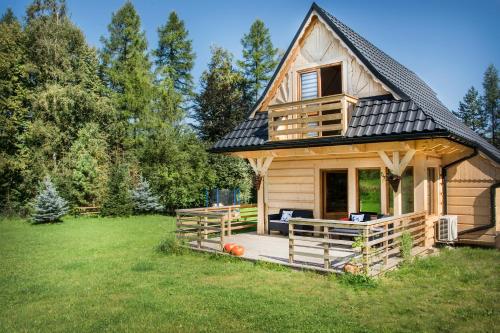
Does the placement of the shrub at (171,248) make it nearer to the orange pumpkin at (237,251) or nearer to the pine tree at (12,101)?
the orange pumpkin at (237,251)

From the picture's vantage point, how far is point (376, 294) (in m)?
6.94

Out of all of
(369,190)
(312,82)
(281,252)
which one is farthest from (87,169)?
(369,190)

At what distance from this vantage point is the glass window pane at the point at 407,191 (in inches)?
453

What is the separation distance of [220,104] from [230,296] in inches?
1086

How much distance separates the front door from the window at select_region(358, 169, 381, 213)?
845mm

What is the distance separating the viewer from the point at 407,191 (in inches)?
455

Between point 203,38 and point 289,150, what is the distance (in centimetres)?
2740

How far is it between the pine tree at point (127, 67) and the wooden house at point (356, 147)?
1793 cm

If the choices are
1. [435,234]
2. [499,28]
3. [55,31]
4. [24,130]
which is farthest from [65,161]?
[499,28]

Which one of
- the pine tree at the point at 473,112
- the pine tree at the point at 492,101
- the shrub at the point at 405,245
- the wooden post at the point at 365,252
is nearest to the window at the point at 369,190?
the shrub at the point at 405,245

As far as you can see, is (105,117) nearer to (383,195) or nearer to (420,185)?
(383,195)

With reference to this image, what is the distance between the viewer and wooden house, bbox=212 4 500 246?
1060 cm

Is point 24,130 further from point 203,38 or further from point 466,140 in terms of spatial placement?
point 466,140

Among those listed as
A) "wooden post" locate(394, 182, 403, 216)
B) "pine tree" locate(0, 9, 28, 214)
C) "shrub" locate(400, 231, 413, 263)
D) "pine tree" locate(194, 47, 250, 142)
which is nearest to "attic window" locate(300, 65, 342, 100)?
"wooden post" locate(394, 182, 403, 216)
